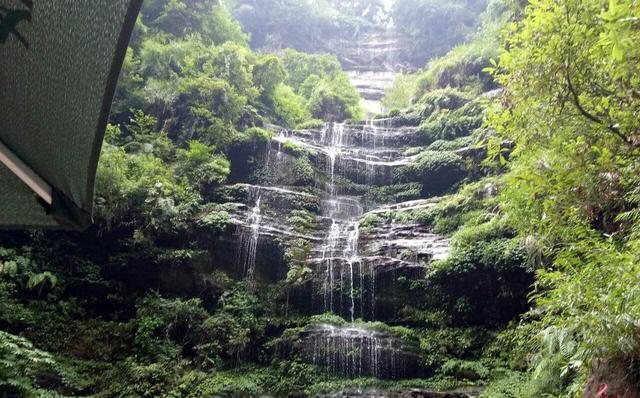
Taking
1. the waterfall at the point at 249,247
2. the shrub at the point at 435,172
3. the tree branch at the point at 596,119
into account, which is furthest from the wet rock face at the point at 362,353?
the shrub at the point at 435,172

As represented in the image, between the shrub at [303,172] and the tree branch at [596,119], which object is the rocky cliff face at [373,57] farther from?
the tree branch at [596,119]

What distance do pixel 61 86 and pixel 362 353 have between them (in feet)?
27.7

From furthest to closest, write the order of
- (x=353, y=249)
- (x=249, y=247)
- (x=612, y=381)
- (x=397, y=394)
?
(x=353, y=249) < (x=249, y=247) < (x=397, y=394) < (x=612, y=381)

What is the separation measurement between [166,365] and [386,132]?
1259 cm

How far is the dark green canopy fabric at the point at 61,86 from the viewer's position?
1.15 meters

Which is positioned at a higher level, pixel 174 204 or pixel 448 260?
pixel 174 204

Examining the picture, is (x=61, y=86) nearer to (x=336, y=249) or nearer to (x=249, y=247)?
(x=249, y=247)

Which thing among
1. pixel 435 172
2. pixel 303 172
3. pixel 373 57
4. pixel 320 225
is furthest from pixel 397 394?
pixel 373 57

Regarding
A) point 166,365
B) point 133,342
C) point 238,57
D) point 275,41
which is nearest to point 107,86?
point 166,365

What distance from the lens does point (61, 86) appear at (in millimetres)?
1325

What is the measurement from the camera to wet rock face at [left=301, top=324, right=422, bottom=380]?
8.81 meters

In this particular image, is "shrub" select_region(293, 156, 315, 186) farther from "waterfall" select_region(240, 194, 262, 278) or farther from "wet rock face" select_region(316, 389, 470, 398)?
"wet rock face" select_region(316, 389, 470, 398)

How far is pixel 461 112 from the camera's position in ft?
56.2

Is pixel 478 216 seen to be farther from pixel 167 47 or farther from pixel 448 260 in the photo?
pixel 167 47
